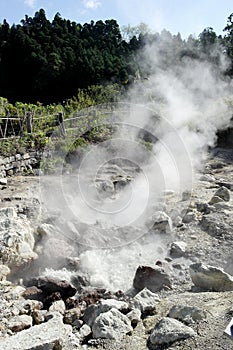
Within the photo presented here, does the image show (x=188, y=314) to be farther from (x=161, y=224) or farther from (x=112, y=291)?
(x=161, y=224)

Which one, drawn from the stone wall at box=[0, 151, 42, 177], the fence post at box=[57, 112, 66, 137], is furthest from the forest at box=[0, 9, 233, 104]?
the stone wall at box=[0, 151, 42, 177]

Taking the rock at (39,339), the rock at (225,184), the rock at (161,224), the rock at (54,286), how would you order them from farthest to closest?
the rock at (225,184) < the rock at (161,224) < the rock at (54,286) < the rock at (39,339)

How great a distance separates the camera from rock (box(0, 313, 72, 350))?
261cm

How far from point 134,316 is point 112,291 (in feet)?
2.61

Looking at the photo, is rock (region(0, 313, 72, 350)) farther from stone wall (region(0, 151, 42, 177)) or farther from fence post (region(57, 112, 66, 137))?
fence post (region(57, 112, 66, 137))

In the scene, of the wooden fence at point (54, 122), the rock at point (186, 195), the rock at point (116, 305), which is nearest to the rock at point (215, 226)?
the rock at point (186, 195)

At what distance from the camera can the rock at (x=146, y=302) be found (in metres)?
3.31

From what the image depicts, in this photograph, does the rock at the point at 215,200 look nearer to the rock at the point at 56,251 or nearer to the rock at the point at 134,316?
the rock at the point at 56,251

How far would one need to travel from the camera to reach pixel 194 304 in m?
3.25

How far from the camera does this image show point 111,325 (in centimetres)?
296

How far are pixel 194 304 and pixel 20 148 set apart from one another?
19.1 ft

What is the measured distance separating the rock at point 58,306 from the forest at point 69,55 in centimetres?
1406

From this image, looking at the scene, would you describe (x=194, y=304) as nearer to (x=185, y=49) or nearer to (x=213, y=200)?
(x=213, y=200)

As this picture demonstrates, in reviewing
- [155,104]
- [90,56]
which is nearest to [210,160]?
[155,104]
